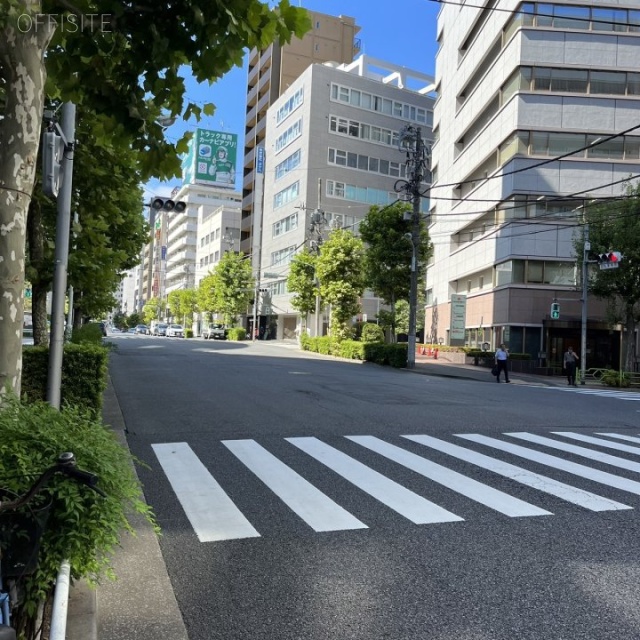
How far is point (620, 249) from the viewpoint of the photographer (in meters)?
26.0

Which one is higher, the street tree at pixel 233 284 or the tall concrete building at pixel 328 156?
the tall concrete building at pixel 328 156

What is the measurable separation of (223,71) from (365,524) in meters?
3.76

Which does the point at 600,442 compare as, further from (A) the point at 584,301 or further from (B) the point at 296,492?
(A) the point at 584,301

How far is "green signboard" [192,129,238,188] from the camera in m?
80.0

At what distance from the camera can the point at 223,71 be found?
4.23 metres

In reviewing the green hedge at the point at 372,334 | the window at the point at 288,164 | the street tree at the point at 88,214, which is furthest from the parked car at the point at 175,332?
the street tree at the point at 88,214

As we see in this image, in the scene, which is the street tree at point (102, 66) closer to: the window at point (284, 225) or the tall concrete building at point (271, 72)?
the window at point (284, 225)

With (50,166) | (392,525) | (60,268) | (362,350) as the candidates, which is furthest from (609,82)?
(392,525)

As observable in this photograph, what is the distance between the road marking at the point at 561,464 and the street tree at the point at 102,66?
568 cm

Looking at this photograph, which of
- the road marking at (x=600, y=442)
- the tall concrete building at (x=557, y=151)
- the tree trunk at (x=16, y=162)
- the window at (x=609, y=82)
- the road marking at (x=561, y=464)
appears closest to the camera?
the tree trunk at (x=16, y=162)

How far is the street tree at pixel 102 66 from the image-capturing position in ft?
10.7

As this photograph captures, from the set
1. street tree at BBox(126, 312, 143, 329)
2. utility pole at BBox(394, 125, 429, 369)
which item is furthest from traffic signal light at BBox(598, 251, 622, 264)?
street tree at BBox(126, 312, 143, 329)

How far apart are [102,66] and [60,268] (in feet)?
11.4

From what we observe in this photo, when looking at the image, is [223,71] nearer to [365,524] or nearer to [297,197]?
[365,524]
